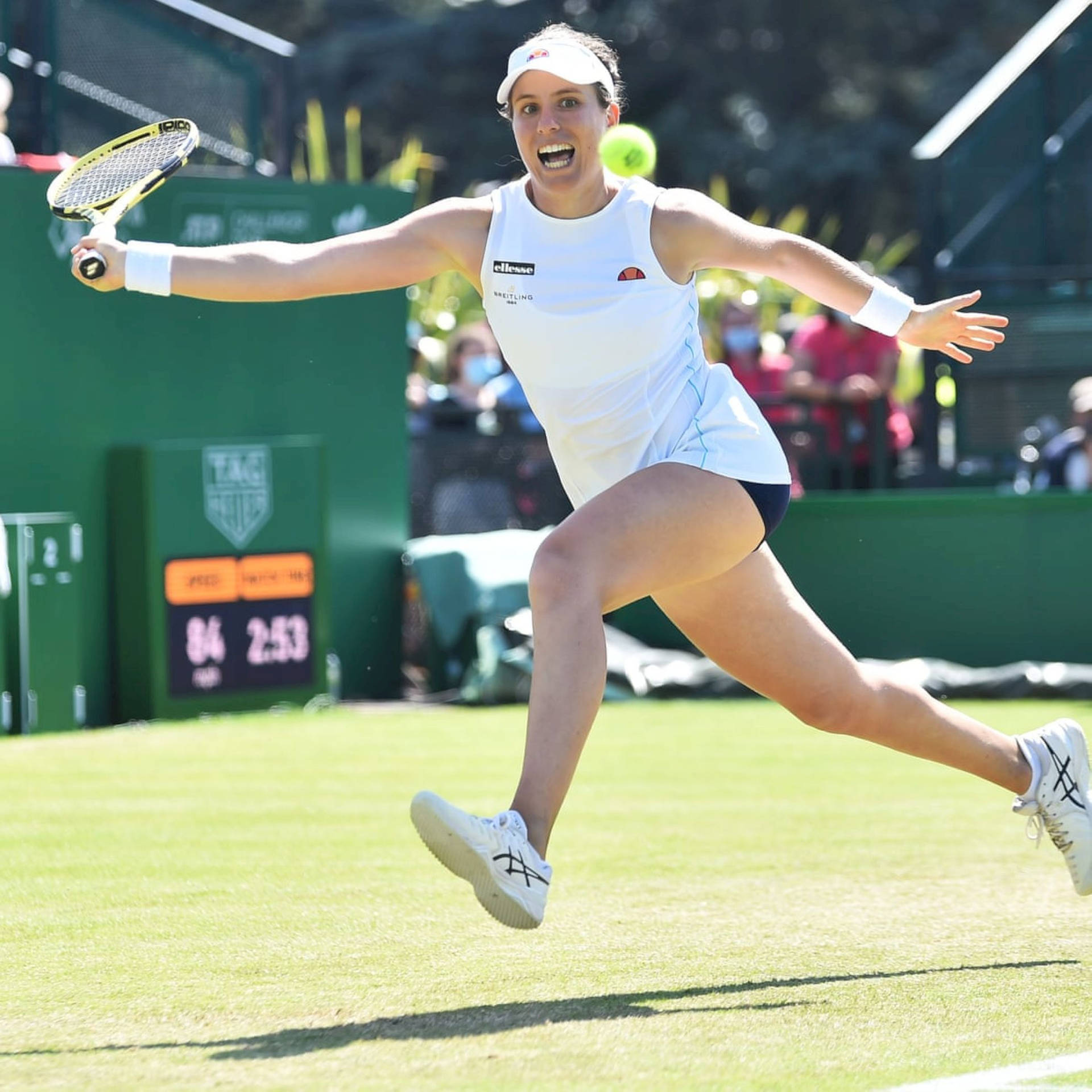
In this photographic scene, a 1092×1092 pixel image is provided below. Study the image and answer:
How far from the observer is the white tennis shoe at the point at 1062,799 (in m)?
5.45

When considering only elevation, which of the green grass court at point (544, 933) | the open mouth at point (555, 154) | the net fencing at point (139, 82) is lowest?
the green grass court at point (544, 933)

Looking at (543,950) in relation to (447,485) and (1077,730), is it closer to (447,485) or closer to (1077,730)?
(1077,730)

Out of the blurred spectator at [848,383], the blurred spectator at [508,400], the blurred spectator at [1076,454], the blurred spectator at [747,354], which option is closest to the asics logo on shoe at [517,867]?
the blurred spectator at [1076,454]

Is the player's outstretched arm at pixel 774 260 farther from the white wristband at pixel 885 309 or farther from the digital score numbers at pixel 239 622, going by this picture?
the digital score numbers at pixel 239 622

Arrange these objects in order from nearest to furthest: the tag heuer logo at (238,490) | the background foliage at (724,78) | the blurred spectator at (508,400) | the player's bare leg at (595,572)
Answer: the player's bare leg at (595,572) → the tag heuer logo at (238,490) → the blurred spectator at (508,400) → the background foliage at (724,78)

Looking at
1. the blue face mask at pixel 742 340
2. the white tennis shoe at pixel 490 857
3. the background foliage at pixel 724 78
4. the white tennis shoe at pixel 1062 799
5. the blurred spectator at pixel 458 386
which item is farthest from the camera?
the background foliage at pixel 724 78

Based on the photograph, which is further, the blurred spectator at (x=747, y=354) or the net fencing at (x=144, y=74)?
the blurred spectator at (x=747, y=354)

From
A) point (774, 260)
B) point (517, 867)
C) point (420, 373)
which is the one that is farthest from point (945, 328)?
point (420, 373)

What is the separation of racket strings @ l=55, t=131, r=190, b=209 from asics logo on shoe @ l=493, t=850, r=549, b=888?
2.22 meters

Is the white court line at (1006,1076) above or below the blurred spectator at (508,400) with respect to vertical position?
below

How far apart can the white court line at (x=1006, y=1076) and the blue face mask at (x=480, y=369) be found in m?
9.83

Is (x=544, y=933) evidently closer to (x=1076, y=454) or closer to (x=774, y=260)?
(x=774, y=260)

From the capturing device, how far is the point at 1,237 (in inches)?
412

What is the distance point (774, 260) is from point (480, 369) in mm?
8715
